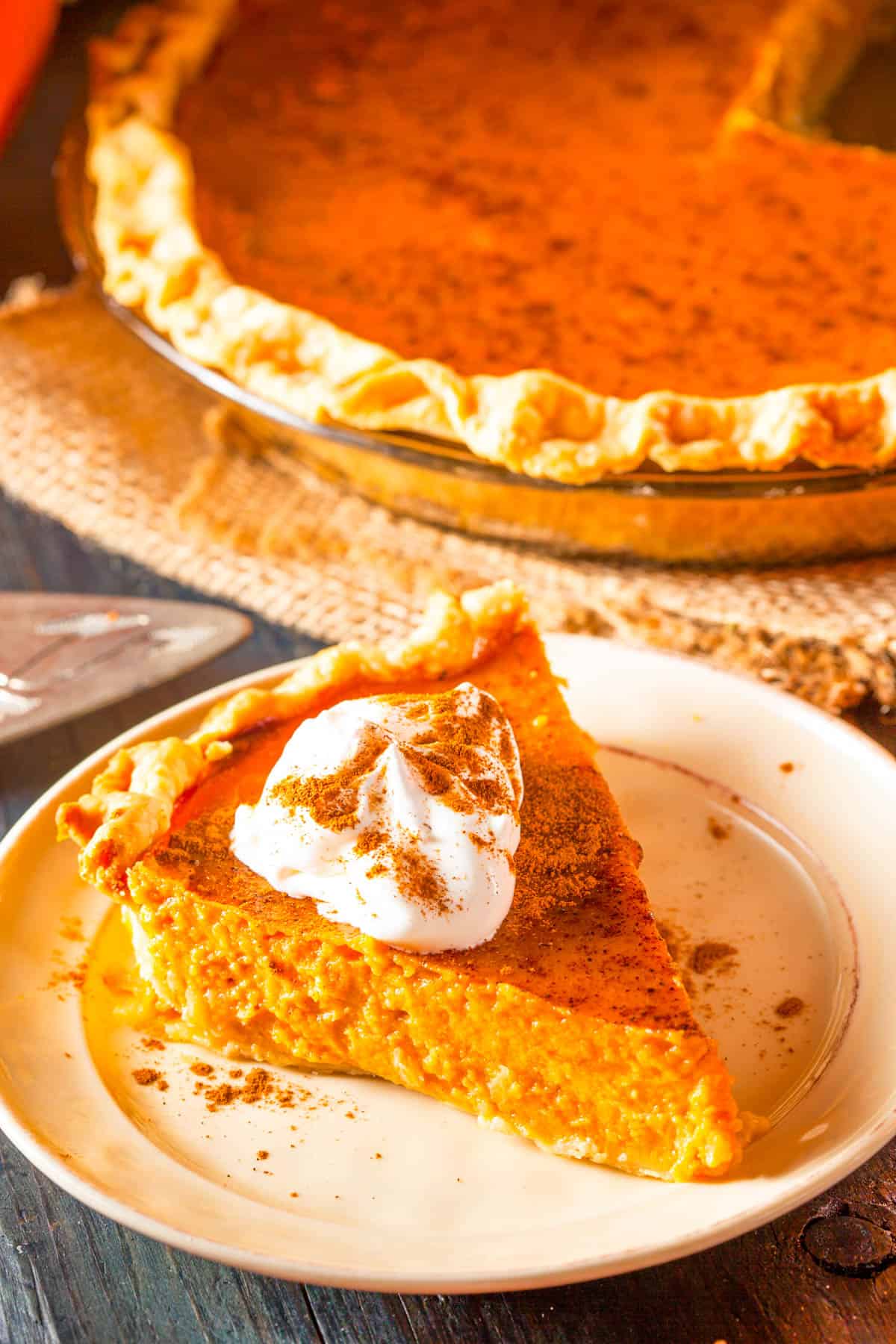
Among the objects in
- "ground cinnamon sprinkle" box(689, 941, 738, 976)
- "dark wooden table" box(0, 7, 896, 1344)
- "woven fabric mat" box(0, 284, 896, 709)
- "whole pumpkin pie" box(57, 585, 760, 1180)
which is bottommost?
"woven fabric mat" box(0, 284, 896, 709)

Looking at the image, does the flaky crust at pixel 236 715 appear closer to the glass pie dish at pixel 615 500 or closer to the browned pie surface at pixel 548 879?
the browned pie surface at pixel 548 879

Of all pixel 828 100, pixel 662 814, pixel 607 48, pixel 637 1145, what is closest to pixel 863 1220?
pixel 637 1145

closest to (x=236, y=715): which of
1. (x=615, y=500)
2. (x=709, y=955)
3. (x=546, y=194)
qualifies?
(x=709, y=955)

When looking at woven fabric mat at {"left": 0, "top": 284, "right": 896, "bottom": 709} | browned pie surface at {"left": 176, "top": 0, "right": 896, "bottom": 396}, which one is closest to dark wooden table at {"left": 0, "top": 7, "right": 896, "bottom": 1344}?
woven fabric mat at {"left": 0, "top": 284, "right": 896, "bottom": 709}

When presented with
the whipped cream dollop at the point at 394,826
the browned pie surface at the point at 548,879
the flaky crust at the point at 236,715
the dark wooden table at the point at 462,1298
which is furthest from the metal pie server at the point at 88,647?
the dark wooden table at the point at 462,1298

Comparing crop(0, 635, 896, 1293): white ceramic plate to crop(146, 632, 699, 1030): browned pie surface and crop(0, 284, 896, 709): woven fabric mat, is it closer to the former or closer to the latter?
crop(146, 632, 699, 1030): browned pie surface

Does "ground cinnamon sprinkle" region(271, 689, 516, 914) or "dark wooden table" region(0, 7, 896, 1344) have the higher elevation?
"ground cinnamon sprinkle" region(271, 689, 516, 914)

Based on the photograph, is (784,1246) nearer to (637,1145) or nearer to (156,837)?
(637,1145)
